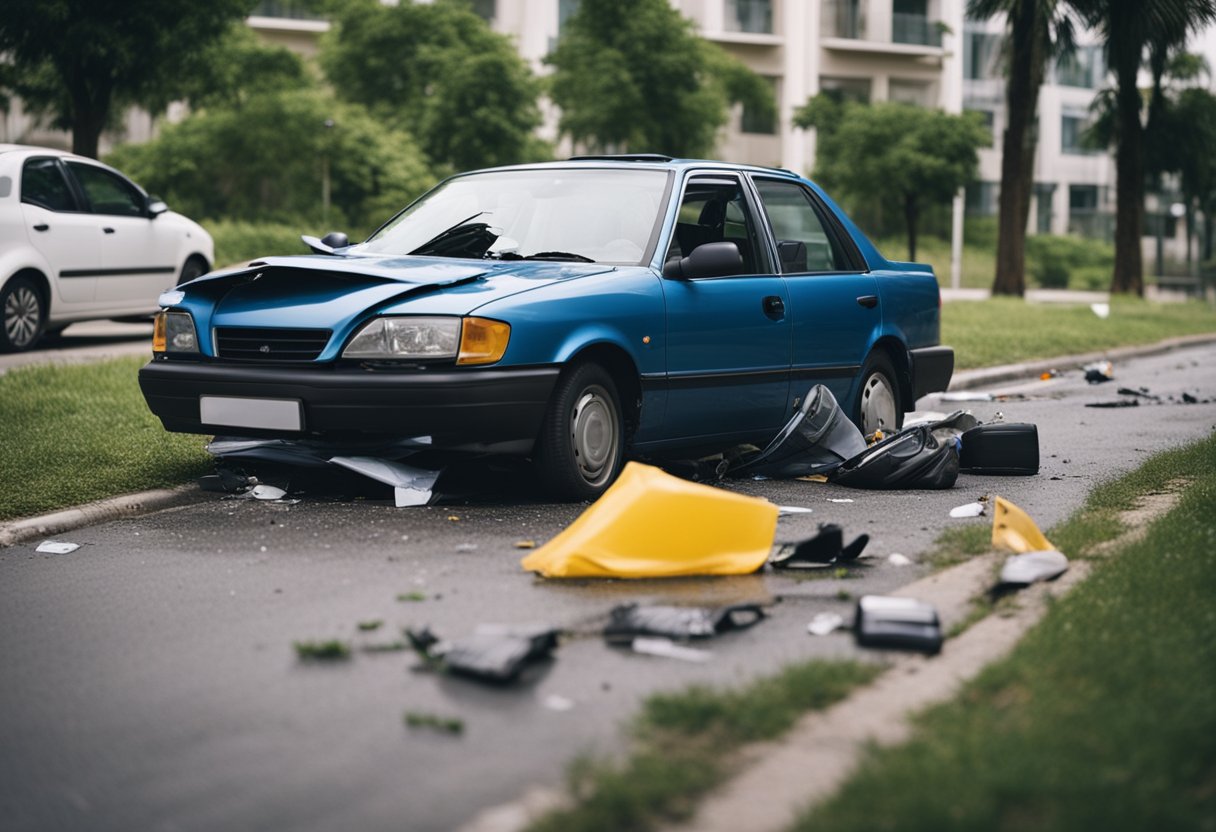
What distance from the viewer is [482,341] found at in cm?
661

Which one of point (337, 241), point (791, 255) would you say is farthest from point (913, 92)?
point (337, 241)

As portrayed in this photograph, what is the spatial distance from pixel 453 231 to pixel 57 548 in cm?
252

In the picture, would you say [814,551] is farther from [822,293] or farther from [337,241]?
[337,241]

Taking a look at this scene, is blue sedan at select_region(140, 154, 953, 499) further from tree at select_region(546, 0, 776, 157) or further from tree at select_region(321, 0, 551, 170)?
tree at select_region(546, 0, 776, 157)

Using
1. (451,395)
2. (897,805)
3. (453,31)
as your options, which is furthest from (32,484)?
(453,31)

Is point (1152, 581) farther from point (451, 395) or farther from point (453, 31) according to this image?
point (453, 31)

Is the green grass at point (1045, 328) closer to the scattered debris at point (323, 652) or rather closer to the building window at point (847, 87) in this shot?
the scattered debris at point (323, 652)

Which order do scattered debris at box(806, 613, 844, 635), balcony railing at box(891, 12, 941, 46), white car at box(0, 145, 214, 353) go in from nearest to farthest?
scattered debris at box(806, 613, 844, 635) < white car at box(0, 145, 214, 353) < balcony railing at box(891, 12, 941, 46)

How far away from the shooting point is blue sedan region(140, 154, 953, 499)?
21.8 feet

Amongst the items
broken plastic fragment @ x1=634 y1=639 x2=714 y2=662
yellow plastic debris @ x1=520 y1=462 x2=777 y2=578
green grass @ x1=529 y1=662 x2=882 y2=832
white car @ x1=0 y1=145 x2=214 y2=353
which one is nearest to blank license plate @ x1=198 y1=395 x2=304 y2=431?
yellow plastic debris @ x1=520 y1=462 x2=777 y2=578

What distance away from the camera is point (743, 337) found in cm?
780

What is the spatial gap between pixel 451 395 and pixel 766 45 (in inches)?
2076

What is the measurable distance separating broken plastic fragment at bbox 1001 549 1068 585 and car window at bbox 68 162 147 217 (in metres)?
10.8

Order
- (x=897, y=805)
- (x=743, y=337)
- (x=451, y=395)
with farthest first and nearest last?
(x=743, y=337)
(x=451, y=395)
(x=897, y=805)
